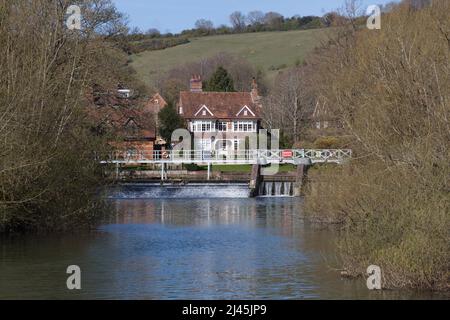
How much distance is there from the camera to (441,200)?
17656mm

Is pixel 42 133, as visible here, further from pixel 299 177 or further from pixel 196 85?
pixel 196 85

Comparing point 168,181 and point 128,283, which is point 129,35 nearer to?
point 168,181

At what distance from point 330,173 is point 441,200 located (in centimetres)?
1285

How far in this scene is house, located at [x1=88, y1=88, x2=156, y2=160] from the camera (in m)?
40.0

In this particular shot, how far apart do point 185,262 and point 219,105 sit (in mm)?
58610

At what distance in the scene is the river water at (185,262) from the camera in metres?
18.9

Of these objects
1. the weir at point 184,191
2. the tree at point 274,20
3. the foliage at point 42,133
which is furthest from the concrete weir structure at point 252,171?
the tree at point 274,20

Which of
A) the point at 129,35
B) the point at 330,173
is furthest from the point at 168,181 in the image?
the point at 330,173

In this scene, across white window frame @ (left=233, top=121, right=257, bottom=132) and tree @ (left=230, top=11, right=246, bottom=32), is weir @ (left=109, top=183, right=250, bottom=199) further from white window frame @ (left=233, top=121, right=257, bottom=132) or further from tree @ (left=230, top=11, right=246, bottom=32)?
tree @ (left=230, top=11, right=246, bottom=32)

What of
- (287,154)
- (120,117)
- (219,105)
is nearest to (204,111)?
(219,105)

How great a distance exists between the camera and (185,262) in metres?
23.2

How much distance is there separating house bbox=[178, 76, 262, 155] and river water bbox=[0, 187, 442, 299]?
4427 cm

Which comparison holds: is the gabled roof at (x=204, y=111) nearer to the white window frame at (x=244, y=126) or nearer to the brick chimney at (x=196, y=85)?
the white window frame at (x=244, y=126)

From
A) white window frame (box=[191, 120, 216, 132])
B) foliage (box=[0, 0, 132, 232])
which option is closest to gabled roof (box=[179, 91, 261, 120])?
white window frame (box=[191, 120, 216, 132])
